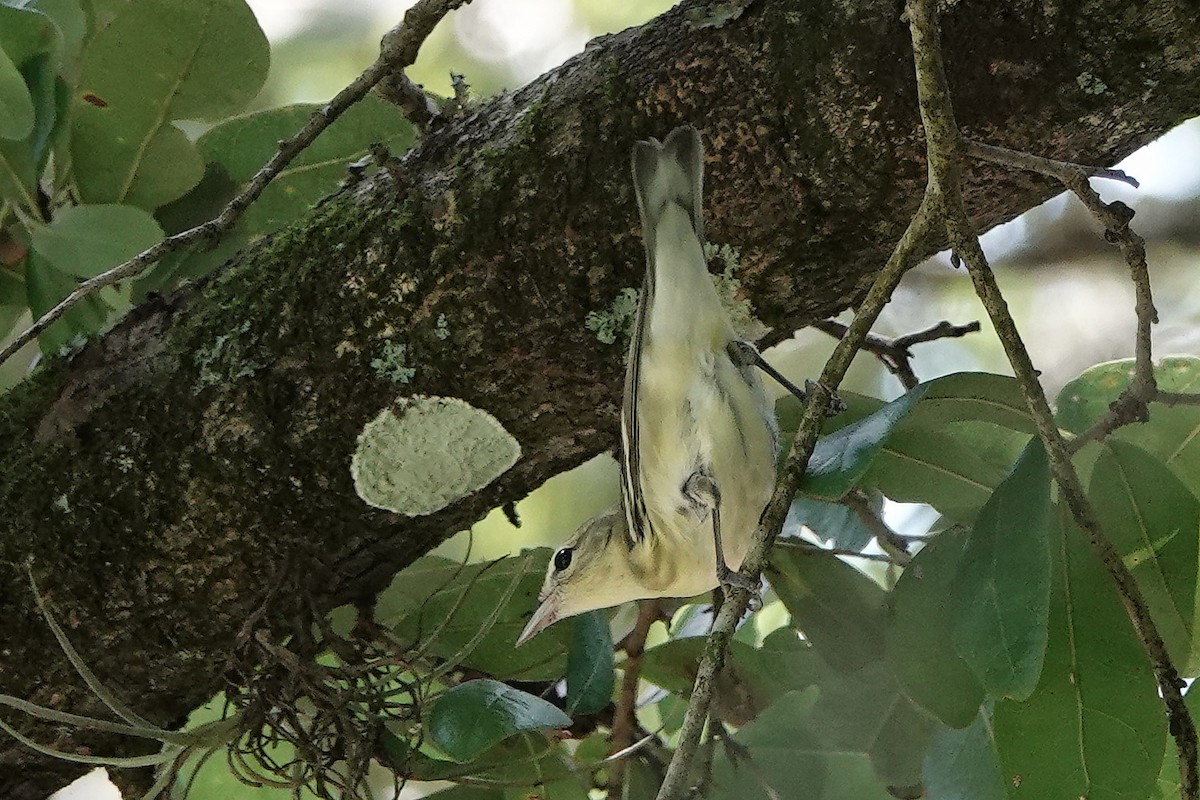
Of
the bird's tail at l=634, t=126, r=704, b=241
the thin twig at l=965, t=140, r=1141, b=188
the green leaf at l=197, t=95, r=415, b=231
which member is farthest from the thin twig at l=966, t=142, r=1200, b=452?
the green leaf at l=197, t=95, r=415, b=231

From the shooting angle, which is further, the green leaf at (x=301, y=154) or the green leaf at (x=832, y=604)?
the green leaf at (x=301, y=154)


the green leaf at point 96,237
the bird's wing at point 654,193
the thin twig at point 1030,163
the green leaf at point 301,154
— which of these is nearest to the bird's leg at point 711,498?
the bird's wing at point 654,193

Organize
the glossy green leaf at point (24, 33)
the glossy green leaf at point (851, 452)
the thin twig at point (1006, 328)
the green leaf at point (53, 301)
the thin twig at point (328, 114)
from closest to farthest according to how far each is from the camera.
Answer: the thin twig at point (1006, 328) → the glossy green leaf at point (851, 452) → the thin twig at point (328, 114) → the glossy green leaf at point (24, 33) → the green leaf at point (53, 301)

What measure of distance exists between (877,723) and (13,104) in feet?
3.52

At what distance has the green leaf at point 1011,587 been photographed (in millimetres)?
805

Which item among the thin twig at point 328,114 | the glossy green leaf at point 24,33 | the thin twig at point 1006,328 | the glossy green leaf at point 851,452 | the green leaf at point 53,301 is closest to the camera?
the thin twig at point 1006,328

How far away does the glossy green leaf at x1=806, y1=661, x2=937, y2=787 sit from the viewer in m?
1.12

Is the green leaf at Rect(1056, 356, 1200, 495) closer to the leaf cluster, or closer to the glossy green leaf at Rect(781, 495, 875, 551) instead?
the glossy green leaf at Rect(781, 495, 875, 551)

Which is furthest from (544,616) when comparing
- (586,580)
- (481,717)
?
(481,717)

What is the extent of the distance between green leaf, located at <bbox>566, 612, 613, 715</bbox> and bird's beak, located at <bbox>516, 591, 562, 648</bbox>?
0.04 metres

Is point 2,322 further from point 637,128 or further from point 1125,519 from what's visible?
point 1125,519

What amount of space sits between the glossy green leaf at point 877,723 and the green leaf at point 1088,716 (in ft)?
0.67

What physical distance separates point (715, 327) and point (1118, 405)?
13.7 inches

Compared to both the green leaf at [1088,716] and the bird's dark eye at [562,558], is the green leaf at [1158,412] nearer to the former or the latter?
the green leaf at [1088,716]
